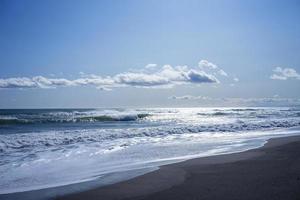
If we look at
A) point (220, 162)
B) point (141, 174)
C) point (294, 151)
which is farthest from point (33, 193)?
point (294, 151)

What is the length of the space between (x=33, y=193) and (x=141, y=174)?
9.36ft

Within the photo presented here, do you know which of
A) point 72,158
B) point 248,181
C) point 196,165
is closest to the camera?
point 248,181

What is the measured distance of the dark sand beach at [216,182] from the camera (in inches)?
255

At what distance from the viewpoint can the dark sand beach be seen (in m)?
6.48

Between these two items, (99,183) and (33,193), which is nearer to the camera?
(33,193)

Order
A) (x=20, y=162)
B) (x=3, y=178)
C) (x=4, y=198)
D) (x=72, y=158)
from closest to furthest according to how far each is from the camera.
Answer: (x=4, y=198), (x=3, y=178), (x=20, y=162), (x=72, y=158)

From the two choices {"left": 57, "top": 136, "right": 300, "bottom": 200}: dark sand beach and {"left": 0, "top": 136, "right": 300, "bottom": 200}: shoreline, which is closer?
{"left": 57, "top": 136, "right": 300, "bottom": 200}: dark sand beach

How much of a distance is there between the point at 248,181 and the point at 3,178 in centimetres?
602

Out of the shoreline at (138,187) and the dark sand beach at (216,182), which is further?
the shoreline at (138,187)

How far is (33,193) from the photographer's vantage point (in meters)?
7.13

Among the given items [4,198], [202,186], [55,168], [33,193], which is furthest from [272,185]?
[55,168]

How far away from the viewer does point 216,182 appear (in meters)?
7.51

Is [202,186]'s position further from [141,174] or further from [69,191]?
[69,191]

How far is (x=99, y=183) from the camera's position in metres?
8.02
